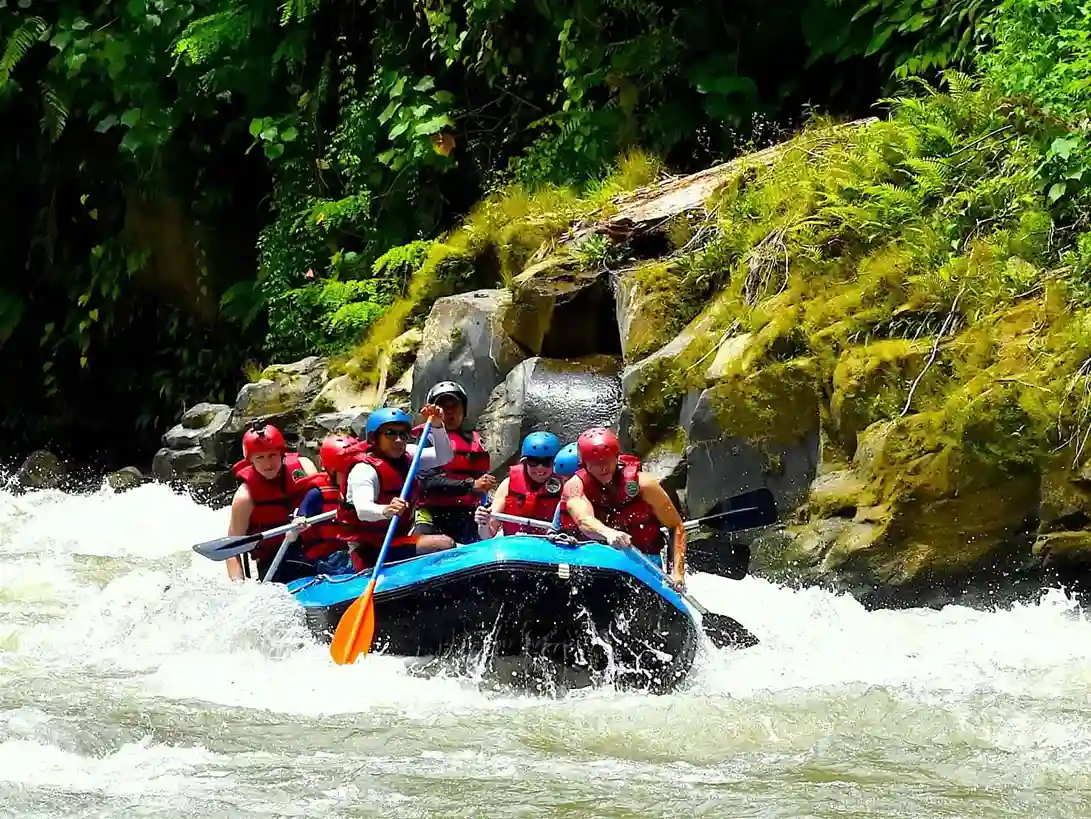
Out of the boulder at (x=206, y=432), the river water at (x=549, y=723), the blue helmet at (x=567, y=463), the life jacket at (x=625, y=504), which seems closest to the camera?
the river water at (x=549, y=723)

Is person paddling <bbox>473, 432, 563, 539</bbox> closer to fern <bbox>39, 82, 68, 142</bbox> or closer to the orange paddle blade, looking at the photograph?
the orange paddle blade

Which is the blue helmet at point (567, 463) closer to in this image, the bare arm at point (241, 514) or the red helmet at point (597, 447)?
the red helmet at point (597, 447)

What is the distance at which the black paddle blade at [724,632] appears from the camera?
18.8 ft

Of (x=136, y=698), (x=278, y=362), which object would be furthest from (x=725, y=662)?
(x=278, y=362)

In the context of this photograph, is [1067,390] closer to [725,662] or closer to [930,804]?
[725,662]

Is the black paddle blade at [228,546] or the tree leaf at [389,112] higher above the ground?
the tree leaf at [389,112]

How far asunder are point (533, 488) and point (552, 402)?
2129mm

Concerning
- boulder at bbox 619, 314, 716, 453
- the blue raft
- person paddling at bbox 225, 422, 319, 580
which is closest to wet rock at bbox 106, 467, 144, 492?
boulder at bbox 619, 314, 716, 453

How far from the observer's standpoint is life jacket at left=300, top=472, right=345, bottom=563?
6539mm

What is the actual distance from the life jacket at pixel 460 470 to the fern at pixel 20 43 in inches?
328

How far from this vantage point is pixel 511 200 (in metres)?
10.8

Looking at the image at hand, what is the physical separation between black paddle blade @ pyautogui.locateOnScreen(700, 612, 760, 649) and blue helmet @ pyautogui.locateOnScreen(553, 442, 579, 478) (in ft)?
2.85

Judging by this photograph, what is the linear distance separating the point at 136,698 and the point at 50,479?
8.82m

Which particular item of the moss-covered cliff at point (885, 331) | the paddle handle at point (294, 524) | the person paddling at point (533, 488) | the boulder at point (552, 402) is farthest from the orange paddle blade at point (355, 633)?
the boulder at point (552, 402)
